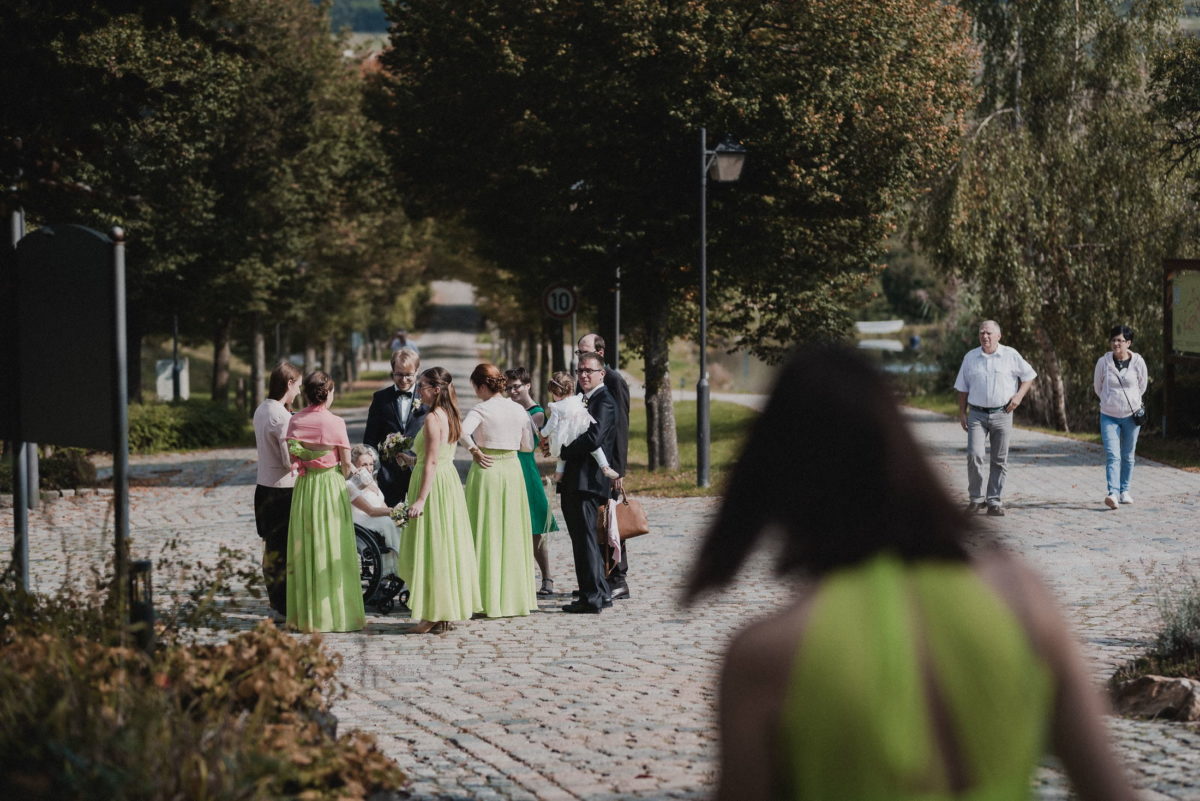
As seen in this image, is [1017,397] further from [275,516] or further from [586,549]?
[275,516]

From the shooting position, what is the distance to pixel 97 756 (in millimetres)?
3455

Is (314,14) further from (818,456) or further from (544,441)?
(818,456)

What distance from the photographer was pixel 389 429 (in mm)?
12078

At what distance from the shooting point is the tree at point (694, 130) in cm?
2084

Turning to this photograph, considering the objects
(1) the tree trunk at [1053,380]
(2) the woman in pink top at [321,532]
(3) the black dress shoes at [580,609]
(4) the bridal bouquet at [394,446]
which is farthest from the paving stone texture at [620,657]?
(1) the tree trunk at [1053,380]

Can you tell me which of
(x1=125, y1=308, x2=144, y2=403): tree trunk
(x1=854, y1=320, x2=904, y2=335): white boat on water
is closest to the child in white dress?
(x1=125, y1=308, x2=144, y2=403): tree trunk

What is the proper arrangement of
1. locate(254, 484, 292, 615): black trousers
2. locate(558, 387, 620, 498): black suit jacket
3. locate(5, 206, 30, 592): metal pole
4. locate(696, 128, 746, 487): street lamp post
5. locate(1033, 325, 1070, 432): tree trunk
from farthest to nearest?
locate(1033, 325, 1070, 432): tree trunk
locate(696, 128, 746, 487): street lamp post
locate(558, 387, 620, 498): black suit jacket
locate(254, 484, 292, 615): black trousers
locate(5, 206, 30, 592): metal pole

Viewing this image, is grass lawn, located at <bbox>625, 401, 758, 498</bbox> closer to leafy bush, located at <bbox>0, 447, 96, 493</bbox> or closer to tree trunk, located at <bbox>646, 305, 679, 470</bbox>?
tree trunk, located at <bbox>646, 305, 679, 470</bbox>

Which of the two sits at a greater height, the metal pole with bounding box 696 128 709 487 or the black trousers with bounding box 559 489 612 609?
the metal pole with bounding box 696 128 709 487

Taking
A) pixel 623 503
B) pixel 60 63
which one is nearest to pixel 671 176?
pixel 623 503

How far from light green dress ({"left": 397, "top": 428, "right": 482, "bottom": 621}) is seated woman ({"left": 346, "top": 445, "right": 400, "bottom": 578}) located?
786 mm

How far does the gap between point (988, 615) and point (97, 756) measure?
7.31 feet

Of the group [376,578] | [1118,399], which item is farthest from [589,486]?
[1118,399]

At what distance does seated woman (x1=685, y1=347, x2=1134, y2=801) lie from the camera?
210 cm
